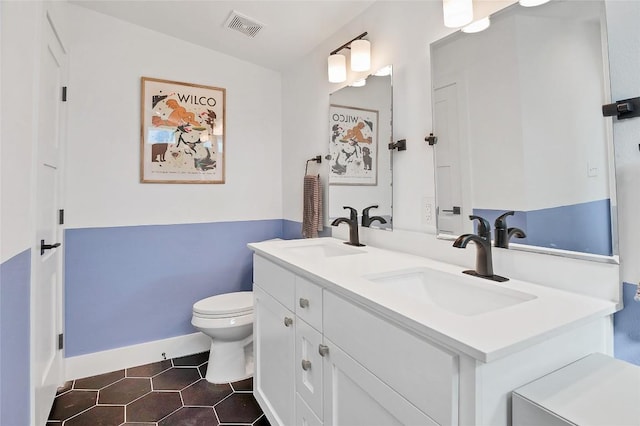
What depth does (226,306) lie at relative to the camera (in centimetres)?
207

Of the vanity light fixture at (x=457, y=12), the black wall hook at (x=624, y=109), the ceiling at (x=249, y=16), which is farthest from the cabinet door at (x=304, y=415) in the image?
the ceiling at (x=249, y=16)

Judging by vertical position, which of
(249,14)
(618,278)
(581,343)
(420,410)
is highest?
(249,14)

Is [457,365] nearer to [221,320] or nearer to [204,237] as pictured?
[221,320]

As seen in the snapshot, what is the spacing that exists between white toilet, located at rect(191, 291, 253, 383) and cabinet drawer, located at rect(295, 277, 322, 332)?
2.92 feet

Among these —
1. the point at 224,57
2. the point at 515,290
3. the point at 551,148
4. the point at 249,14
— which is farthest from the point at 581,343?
the point at 224,57

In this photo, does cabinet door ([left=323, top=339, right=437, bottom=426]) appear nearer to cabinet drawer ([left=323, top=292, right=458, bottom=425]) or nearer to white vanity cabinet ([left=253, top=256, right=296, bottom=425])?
cabinet drawer ([left=323, top=292, right=458, bottom=425])

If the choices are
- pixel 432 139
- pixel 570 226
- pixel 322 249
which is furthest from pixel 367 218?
pixel 570 226

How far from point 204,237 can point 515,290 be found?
7.04 ft

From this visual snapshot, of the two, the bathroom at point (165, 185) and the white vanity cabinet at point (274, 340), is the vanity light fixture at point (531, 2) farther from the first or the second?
the white vanity cabinet at point (274, 340)

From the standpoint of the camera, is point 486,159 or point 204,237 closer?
point 486,159

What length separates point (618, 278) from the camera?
0.87m

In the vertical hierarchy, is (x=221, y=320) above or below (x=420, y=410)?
below

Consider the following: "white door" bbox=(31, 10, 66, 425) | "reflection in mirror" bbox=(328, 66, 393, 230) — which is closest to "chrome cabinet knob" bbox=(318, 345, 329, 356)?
"reflection in mirror" bbox=(328, 66, 393, 230)

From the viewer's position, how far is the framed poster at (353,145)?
71.0 inches
